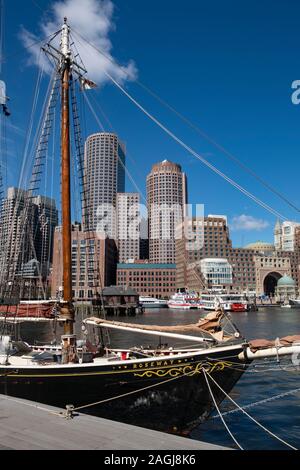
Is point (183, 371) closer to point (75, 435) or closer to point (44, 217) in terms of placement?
point (75, 435)

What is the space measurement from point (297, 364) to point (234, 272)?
18585 centimetres

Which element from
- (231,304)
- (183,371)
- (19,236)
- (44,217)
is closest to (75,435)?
(183,371)

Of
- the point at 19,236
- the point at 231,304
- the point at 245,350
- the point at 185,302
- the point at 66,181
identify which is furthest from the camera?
the point at 185,302

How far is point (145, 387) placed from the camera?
42.1 feet

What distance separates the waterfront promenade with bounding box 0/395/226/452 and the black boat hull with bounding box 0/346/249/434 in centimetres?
315

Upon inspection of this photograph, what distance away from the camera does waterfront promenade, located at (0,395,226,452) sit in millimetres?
7531

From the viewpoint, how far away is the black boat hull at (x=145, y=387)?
41.9 ft

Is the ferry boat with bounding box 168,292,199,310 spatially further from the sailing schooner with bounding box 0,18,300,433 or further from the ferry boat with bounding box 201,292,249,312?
the sailing schooner with bounding box 0,18,300,433

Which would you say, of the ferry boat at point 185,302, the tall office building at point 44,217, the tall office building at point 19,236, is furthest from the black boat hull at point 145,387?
the ferry boat at point 185,302

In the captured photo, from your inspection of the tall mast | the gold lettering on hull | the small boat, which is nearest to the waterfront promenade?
the gold lettering on hull

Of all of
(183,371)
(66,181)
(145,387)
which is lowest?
(145,387)

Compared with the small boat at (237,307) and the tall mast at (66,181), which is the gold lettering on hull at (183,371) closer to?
the tall mast at (66,181)

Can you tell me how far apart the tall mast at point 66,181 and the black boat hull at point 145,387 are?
2598 millimetres

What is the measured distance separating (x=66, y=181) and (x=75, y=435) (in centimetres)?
1076
